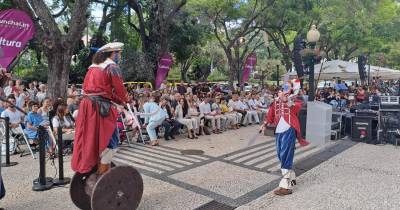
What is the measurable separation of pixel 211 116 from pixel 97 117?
301 inches

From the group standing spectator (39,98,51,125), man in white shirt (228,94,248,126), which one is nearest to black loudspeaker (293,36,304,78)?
man in white shirt (228,94,248,126)

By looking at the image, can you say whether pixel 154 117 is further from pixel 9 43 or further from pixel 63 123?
pixel 9 43

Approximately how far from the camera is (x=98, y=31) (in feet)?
72.4

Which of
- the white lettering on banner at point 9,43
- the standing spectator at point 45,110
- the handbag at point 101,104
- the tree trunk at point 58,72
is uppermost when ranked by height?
the white lettering on banner at point 9,43

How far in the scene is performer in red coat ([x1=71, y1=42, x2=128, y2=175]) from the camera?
12.9ft

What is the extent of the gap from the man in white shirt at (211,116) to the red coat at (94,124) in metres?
7.42

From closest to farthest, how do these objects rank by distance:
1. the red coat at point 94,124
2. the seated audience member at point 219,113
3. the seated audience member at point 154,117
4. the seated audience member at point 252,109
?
the red coat at point 94,124 → the seated audience member at point 154,117 → the seated audience member at point 219,113 → the seated audience member at point 252,109

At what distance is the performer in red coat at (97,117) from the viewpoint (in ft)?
12.9

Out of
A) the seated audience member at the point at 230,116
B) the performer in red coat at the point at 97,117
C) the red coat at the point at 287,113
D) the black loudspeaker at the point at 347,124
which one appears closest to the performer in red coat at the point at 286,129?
the red coat at the point at 287,113

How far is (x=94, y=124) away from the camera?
395 centimetres

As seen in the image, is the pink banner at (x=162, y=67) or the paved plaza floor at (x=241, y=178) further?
the pink banner at (x=162, y=67)

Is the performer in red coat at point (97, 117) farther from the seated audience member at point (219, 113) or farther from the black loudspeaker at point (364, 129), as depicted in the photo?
the black loudspeaker at point (364, 129)

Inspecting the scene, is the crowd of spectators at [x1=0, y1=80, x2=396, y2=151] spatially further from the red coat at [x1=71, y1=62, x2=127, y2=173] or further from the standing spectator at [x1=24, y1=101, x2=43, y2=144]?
the red coat at [x1=71, y1=62, x2=127, y2=173]

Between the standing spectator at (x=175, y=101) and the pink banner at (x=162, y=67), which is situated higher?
the pink banner at (x=162, y=67)
